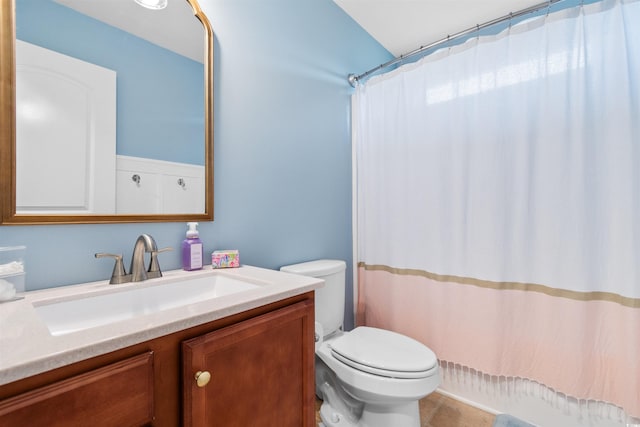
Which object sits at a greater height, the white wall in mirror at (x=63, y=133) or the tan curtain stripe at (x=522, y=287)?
the white wall in mirror at (x=63, y=133)

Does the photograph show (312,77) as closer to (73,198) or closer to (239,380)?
(73,198)

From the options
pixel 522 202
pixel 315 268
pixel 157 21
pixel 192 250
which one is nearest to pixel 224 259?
pixel 192 250

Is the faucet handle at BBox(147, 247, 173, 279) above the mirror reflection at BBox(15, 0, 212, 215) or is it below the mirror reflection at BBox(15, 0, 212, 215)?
below

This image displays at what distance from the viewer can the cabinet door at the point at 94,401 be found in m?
0.45

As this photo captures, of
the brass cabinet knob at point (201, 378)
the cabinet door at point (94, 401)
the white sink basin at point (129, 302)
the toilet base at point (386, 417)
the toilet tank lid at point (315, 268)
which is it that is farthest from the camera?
the toilet tank lid at point (315, 268)

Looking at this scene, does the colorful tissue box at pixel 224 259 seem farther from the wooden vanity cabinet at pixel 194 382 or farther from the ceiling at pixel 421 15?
the ceiling at pixel 421 15

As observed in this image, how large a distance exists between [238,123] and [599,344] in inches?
71.9

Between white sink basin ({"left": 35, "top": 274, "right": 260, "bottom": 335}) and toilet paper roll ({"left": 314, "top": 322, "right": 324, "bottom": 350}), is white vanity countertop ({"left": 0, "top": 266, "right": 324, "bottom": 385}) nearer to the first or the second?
white sink basin ({"left": 35, "top": 274, "right": 260, "bottom": 335})

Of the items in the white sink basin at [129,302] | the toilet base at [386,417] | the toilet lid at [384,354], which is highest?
the white sink basin at [129,302]

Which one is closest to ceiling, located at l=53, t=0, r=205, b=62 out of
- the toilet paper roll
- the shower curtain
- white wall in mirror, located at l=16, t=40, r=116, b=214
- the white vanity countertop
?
white wall in mirror, located at l=16, t=40, r=116, b=214

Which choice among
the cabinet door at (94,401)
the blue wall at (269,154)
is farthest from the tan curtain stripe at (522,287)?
the cabinet door at (94,401)

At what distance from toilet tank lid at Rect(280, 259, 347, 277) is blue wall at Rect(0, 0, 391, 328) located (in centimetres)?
8

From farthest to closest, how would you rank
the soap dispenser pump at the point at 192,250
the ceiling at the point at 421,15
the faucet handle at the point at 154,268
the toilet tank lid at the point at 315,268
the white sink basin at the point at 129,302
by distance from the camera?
1. the ceiling at the point at 421,15
2. the toilet tank lid at the point at 315,268
3. the soap dispenser pump at the point at 192,250
4. the faucet handle at the point at 154,268
5. the white sink basin at the point at 129,302

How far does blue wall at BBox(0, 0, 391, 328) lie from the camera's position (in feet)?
3.07
